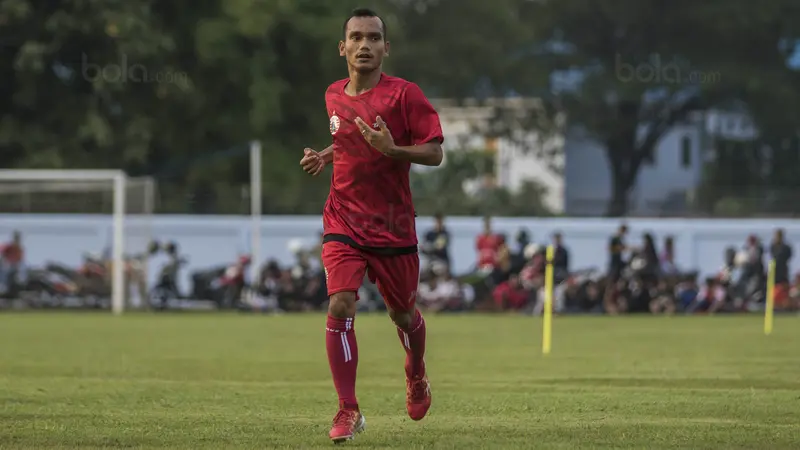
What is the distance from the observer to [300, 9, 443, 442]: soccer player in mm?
Result: 8148

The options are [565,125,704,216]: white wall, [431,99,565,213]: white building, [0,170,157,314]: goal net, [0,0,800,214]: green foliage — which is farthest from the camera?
[565,125,704,216]: white wall

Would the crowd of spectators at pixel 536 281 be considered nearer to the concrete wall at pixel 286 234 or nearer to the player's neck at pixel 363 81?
the concrete wall at pixel 286 234

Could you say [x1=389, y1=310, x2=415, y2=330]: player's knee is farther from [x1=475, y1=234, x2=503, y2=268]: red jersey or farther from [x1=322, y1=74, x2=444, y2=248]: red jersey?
[x1=475, y1=234, x2=503, y2=268]: red jersey

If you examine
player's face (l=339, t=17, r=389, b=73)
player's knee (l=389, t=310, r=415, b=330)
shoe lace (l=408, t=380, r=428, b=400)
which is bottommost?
shoe lace (l=408, t=380, r=428, b=400)

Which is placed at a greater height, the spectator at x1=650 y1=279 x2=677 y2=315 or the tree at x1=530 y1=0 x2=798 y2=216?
the tree at x1=530 y1=0 x2=798 y2=216

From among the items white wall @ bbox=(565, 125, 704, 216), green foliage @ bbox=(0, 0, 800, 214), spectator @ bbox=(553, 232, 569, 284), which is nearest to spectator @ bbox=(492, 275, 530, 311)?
spectator @ bbox=(553, 232, 569, 284)

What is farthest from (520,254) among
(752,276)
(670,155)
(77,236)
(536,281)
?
(670,155)

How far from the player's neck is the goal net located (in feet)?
75.4

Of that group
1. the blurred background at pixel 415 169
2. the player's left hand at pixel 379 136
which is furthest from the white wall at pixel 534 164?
the player's left hand at pixel 379 136

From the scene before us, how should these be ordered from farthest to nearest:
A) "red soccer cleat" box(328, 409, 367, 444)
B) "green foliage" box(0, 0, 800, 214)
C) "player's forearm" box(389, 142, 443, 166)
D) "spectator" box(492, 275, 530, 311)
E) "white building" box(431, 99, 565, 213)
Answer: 1. "white building" box(431, 99, 565, 213)
2. "green foliage" box(0, 0, 800, 214)
3. "spectator" box(492, 275, 530, 311)
4. "player's forearm" box(389, 142, 443, 166)
5. "red soccer cleat" box(328, 409, 367, 444)

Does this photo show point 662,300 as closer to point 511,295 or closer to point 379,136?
point 511,295

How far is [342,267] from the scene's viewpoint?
26.8ft

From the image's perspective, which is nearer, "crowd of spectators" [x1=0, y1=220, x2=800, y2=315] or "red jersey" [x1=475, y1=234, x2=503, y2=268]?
"red jersey" [x1=475, y1=234, x2=503, y2=268]

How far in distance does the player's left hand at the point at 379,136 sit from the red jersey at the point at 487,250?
73.3 feet
